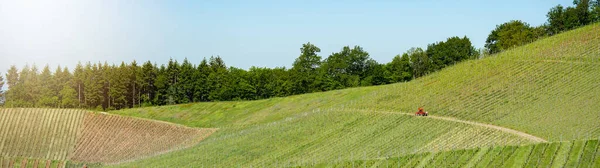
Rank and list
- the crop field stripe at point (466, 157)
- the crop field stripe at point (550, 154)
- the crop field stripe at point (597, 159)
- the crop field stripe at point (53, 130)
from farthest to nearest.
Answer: the crop field stripe at point (53, 130) → the crop field stripe at point (466, 157) → the crop field stripe at point (550, 154) → the crop field stripe at point (597, 159)

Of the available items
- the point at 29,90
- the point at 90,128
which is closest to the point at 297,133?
the point at 90,128

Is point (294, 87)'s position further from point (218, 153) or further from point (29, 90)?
point (218, 153)

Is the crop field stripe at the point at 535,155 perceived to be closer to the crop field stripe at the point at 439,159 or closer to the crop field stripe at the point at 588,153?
the crop field stripe at the point at 588,153

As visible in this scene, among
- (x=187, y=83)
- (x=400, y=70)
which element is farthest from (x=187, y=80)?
(x=400, y=70)

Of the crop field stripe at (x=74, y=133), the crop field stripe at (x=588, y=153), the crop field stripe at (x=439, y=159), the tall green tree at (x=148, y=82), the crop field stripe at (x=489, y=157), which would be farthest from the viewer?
the tall green tree at (x=148, y=82)

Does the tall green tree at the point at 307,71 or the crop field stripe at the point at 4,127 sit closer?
the crop field stripe at the point at 4,127

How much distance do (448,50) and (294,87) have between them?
30.6m

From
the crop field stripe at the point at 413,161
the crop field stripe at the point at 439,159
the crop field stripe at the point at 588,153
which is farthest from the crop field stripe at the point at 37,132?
the crop field stripe at the point at 588,153

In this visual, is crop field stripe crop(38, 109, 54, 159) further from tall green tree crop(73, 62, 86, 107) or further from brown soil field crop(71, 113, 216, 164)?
tall green tree crop(73, 62, 86, 107)

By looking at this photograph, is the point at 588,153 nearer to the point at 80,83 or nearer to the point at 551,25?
the point at 551,25

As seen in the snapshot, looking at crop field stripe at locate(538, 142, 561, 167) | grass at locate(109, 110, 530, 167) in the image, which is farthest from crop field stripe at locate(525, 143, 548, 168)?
grass at locate(109, 110, 530, 167)

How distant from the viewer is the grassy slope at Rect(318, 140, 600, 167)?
4291 cm

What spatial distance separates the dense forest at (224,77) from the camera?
130625 millimetres

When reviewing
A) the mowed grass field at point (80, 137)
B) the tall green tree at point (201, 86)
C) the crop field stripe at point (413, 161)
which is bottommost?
the crop field stripe at point (413, 161)
